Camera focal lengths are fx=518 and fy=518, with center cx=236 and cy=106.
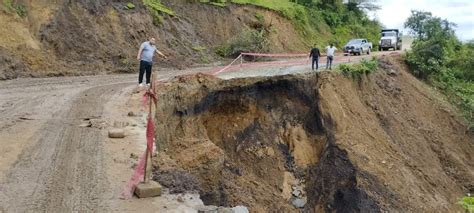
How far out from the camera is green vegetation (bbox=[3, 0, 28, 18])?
19242 millimetres

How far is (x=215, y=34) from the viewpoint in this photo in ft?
96.5

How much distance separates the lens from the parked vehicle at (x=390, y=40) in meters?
42.4

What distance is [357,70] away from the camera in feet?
74.9

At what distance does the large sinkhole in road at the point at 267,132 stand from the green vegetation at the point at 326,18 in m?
13.1

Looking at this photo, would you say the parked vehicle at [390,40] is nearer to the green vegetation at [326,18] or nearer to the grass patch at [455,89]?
the green vegetation at [326,18]

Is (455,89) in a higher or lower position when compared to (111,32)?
lower

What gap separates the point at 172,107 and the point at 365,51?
83.1ft

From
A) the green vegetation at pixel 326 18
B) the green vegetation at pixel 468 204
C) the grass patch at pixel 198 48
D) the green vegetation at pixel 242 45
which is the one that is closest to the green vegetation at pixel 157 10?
the grass patch at pixel 198 48

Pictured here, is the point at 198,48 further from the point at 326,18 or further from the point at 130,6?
the point at 326,18

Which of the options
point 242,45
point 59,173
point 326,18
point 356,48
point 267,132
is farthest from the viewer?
point 326,18

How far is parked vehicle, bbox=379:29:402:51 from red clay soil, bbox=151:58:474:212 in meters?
21.7

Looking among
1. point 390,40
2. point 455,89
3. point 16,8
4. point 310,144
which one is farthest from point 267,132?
point 390,40

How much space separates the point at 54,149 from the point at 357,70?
1632 centimetres

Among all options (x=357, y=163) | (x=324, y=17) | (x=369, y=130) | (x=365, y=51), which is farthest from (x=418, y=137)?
(x=324, y=17)
